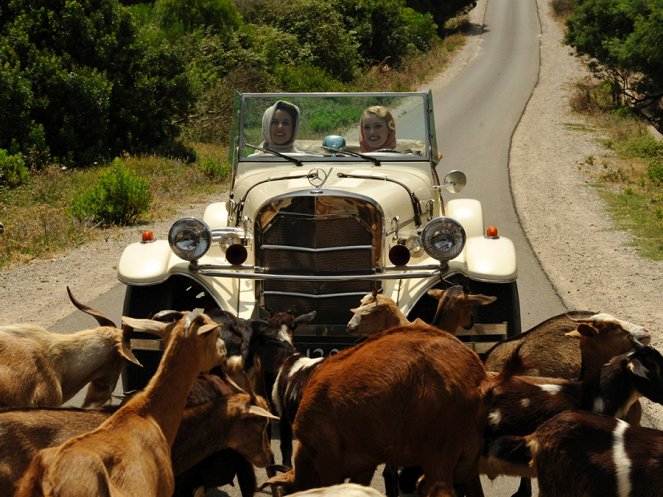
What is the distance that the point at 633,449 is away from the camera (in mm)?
5438

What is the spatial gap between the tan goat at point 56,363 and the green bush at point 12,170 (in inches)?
546

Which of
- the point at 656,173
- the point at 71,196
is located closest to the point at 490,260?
the point at 71,196

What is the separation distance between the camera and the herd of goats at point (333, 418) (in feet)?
17.6

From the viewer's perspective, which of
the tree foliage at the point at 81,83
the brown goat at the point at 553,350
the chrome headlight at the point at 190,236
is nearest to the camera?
the brown goat at the point at 553,350

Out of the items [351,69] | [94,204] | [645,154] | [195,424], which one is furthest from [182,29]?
[195,424]

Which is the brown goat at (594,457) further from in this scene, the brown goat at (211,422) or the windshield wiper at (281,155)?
the windshield wiper at (281,155)

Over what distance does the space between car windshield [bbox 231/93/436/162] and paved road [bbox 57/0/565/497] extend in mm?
2321

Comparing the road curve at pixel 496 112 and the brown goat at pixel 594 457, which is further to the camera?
the road curve at pixel 496 112

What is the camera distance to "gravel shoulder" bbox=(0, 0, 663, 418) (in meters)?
12.6

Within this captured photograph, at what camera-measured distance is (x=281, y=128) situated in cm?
1082

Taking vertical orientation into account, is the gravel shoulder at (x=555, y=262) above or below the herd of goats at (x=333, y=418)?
below

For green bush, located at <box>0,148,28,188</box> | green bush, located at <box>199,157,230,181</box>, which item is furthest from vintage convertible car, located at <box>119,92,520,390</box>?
green bush, located at <box>199,157,230,181</box>

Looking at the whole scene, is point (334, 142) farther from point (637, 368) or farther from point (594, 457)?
point (594, 457)

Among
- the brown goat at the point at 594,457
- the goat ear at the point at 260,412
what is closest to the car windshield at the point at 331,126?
the goat ear at the point at 260,412
